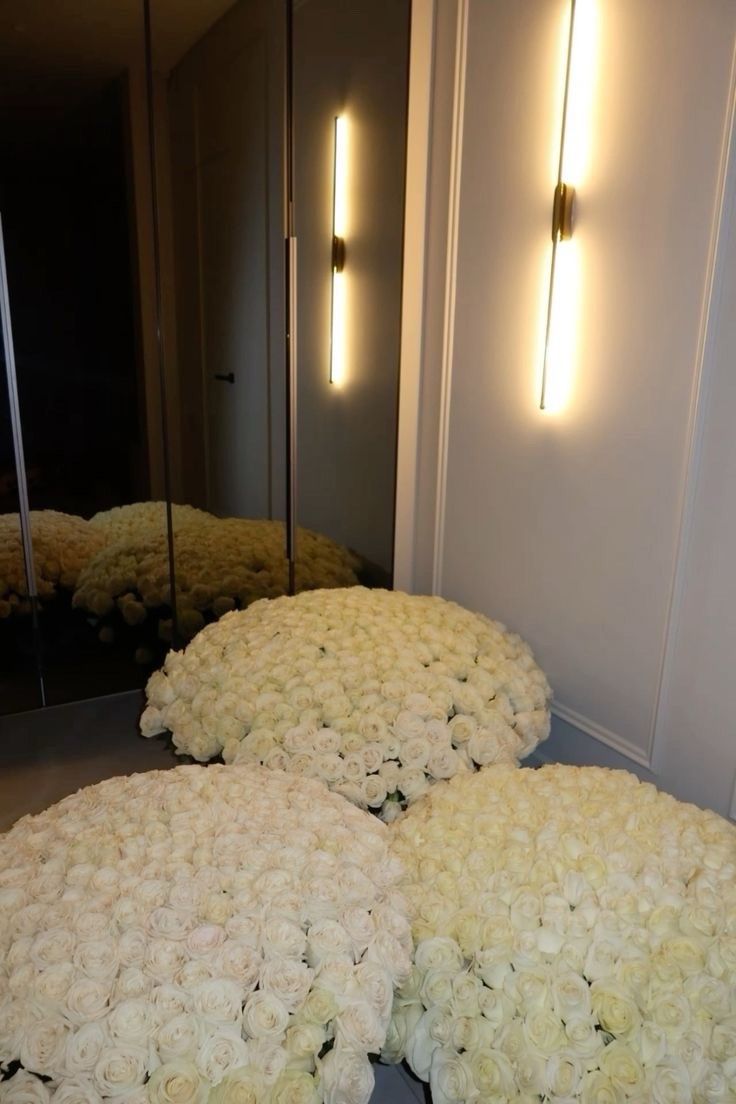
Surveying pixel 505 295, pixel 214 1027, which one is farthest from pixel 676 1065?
pixel 505 295

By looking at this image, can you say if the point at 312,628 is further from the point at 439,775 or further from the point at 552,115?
the point at 552,115

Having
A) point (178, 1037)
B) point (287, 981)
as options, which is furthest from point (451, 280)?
point (178, 1037)

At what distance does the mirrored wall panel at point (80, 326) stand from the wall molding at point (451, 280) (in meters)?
0.96

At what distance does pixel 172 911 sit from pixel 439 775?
0.80 m

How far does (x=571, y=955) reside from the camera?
3.90 feet

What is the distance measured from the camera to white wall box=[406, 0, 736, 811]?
1898 millimetres

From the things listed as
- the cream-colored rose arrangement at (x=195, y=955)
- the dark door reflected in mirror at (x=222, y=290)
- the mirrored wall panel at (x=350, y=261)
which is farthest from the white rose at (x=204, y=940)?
the mirrored wall panel at (x=350, y=261)

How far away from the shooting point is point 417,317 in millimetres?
2875

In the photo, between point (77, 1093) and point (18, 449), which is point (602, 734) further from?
point (18, 449)

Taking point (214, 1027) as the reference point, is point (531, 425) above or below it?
above

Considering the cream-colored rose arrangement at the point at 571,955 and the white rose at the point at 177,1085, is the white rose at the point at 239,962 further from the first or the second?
the cream-colored rose arrangement at the point at 571,955

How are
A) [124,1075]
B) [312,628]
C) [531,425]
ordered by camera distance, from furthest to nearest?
[531,425] < [312,628] < [124,1075]

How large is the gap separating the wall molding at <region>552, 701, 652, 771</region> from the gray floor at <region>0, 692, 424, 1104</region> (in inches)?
45.1

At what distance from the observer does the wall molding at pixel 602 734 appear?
2.19 meters
